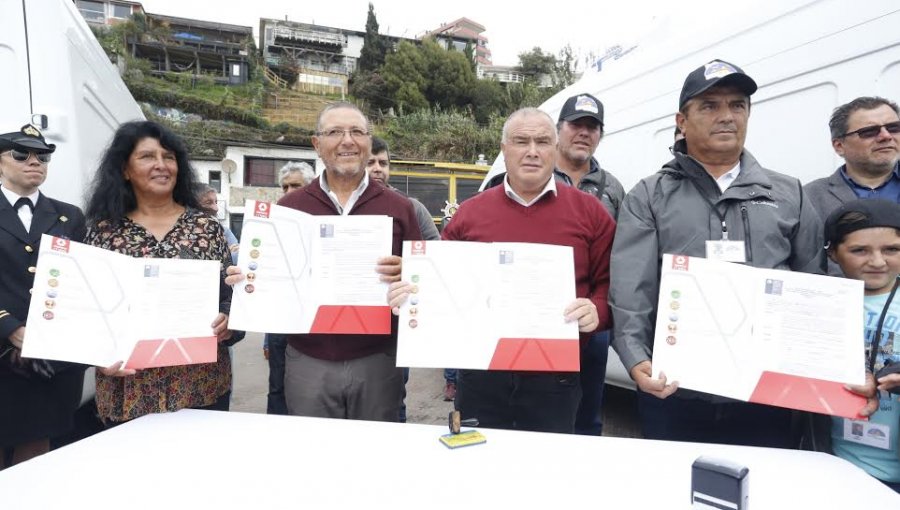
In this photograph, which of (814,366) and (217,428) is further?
(217,428)

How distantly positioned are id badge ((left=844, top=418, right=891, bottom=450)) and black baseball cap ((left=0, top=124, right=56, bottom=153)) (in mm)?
3546

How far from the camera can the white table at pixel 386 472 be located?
128 cm

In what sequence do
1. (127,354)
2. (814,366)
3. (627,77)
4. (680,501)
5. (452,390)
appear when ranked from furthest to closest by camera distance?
1. (452,390)
2. (627,77)
3. (127,354)
4. (814,366)
5. (680,501)

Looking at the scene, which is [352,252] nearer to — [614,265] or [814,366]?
[614,265]

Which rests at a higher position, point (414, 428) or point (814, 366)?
point (814, 366)

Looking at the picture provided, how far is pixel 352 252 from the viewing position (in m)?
2.09

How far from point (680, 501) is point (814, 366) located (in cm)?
70

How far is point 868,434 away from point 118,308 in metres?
2.68

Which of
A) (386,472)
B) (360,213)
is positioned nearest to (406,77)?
(360,213)

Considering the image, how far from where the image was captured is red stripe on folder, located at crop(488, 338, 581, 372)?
1817 millimetres

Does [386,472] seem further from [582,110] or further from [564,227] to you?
[582,110]

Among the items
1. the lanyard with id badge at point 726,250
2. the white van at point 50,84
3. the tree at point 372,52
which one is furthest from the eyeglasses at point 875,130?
the tree at point 372,52

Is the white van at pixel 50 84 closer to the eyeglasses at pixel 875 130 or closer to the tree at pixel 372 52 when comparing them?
the eyeglasses at pixel 875 130

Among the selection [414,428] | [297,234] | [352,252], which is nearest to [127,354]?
[297,234]
